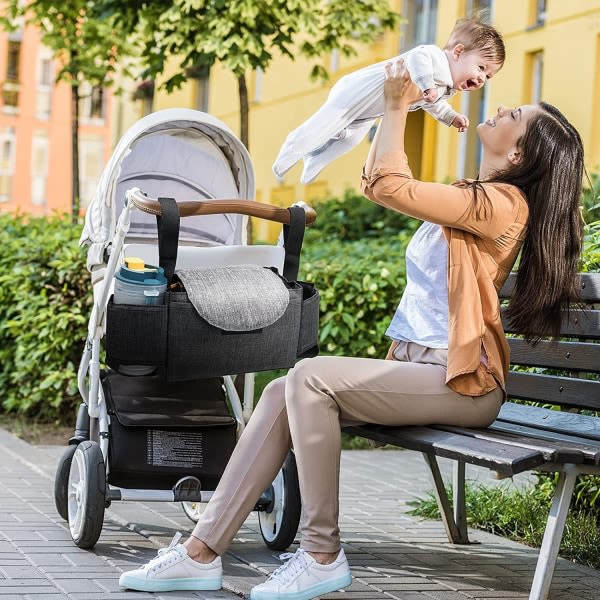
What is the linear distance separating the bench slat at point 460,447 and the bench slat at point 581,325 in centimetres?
71

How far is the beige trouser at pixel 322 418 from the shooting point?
4039 mm

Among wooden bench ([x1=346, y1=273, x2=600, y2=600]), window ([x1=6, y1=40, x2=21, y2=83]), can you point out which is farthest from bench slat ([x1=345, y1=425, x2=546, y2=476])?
window ([x1=6, y1=40, x2=21, y2=83])

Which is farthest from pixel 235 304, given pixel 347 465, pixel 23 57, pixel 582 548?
pixel 23 57

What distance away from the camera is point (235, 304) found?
14.8ft

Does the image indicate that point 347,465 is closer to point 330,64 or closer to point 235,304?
point 235,304

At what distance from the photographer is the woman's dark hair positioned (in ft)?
13.9

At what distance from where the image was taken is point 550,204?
424 centimetres

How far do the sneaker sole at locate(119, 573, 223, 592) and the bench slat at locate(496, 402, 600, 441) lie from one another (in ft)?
4.21

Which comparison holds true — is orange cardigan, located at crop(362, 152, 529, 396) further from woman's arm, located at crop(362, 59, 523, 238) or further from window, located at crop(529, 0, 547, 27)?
window, located at crop(529, 0, 547, 27)

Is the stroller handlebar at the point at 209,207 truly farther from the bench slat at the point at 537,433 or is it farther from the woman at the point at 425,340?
the bench slat at the point at 537,433

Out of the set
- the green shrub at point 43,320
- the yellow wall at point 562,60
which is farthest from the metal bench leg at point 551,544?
the yellow wall at point 562,60

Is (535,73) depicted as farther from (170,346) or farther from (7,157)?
(7,157)

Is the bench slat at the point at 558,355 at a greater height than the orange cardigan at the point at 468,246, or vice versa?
the orange cardigan at the point at 468,246

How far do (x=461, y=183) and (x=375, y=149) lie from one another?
31 centimetres
